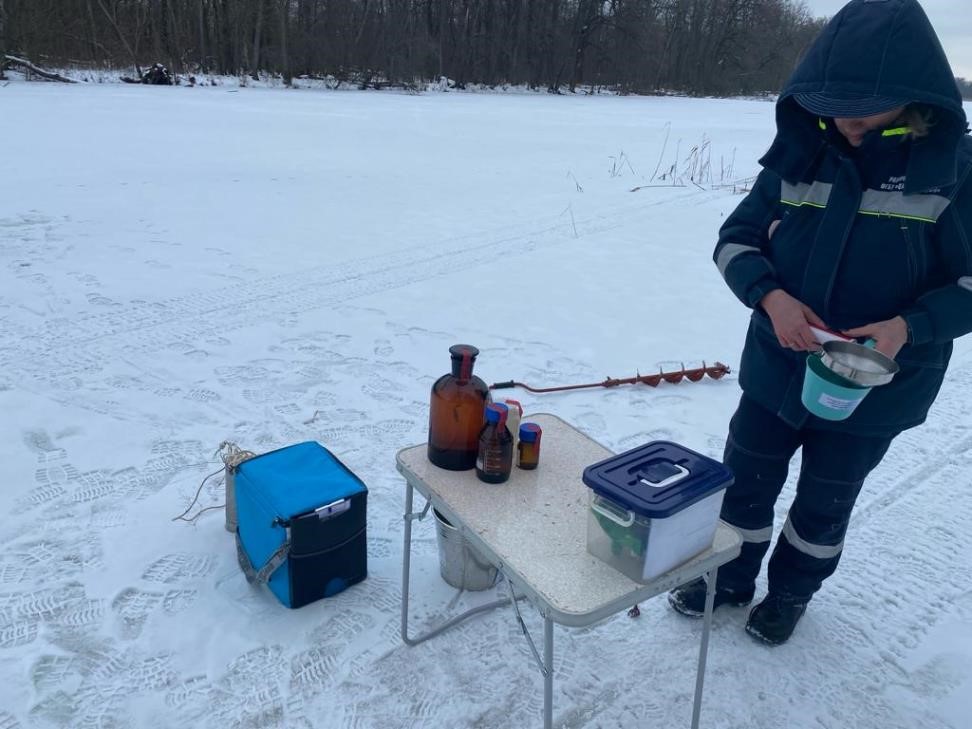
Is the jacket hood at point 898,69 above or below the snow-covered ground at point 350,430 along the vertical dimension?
above

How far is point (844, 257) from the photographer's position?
1.76 m

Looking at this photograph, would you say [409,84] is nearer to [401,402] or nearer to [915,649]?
[401,402]

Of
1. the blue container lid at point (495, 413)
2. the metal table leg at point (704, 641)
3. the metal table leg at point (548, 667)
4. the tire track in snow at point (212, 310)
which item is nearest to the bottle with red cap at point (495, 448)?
the blue container lid at point (495, 413)

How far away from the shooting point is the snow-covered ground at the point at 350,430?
6.64 ft

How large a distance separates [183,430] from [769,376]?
2498 mm

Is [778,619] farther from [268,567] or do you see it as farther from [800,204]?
[268,567]

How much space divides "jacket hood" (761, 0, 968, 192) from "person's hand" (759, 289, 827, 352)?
14.0 inches

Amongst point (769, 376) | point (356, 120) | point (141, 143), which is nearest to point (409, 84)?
point (356, 120)

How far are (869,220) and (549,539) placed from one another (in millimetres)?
1084

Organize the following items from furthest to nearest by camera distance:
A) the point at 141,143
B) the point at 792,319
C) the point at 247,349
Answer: the point at 141,143 < the point at 247,349 < the point at 792,319

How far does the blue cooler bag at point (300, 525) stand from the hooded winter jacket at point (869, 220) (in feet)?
4.30

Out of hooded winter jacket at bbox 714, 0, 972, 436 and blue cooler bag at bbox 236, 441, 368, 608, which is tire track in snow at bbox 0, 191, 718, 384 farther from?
hooded winter jacket at bbox 714, 0, 972, 436

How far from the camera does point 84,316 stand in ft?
13.9

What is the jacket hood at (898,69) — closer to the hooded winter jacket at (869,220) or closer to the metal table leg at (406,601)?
the hooded winter jacket at (869,220)
